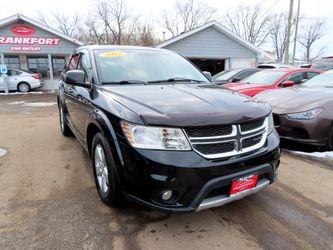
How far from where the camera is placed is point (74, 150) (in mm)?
4578

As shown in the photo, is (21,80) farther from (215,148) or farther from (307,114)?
(215,148)

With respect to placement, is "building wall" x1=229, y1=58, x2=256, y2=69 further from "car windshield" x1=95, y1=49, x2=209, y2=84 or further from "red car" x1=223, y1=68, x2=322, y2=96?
"car windshield" x1=95, y1=49, x2=209, y2=84

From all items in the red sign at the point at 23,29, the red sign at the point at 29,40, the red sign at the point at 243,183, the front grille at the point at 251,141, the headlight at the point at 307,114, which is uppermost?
the red sign at the point at 23,29

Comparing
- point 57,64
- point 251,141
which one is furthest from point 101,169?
point 57,64

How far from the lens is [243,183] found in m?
2.21

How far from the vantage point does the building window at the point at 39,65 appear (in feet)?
57.3

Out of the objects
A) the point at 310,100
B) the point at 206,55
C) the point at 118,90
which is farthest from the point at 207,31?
the point at 118,90

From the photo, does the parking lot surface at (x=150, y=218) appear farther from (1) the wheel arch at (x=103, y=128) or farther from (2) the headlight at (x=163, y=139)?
(2) the headlight at (x=163, y=139)

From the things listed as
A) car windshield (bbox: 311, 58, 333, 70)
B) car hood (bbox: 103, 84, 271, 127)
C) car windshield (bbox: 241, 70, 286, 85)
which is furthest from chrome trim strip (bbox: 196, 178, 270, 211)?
car windshield (bbox: 311, 58, 333, 70)

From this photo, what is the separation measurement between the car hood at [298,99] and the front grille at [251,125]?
2.12 meters

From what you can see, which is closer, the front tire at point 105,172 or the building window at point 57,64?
the front tire at point 105,172

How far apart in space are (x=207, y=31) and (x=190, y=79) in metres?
14.2

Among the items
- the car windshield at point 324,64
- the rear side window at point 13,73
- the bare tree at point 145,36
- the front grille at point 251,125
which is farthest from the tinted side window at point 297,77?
the bare tree at point 145,36

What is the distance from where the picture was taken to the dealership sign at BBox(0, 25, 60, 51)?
15.0 meters
